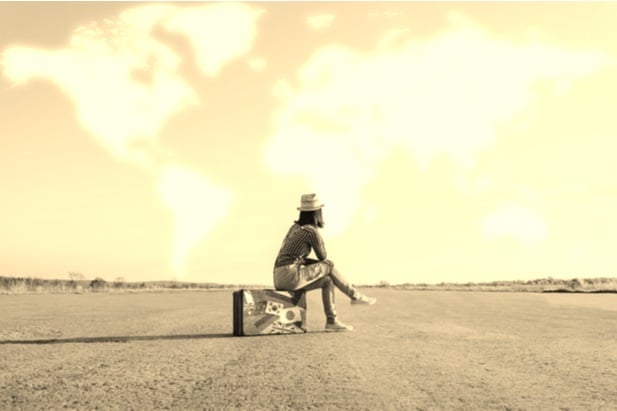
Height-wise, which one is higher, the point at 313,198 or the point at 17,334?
the point at 313,198

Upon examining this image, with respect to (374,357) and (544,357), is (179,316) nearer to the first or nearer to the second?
(374,357)

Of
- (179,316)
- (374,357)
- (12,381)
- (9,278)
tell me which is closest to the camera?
(12,381)

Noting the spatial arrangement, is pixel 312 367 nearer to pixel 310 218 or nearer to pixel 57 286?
pixel 310 218

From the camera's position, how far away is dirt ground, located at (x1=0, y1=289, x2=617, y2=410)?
4801 mm

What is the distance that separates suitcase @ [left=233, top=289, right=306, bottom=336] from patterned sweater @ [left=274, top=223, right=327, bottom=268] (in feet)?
1.71

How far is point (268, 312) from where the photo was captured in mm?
9586

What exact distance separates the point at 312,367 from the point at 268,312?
3355mm

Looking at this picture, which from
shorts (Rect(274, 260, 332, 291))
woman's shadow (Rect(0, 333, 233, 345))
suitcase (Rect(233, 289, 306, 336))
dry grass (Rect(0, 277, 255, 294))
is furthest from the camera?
dry grass (Rect(0, 277, 255, 294))

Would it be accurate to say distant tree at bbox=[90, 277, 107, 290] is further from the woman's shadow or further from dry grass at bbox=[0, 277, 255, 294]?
the woman's shadow

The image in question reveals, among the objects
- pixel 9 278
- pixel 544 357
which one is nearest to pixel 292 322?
pixel 544 357

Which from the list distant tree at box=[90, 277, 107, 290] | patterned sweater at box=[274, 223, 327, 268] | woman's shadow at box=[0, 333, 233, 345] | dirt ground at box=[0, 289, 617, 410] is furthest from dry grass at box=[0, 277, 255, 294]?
patterned sweater at box=[274, 223, 327, 268]

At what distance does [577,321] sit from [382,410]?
8.94 m

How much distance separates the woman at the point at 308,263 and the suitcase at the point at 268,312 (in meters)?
0.20

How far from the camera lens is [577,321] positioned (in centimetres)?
1213
